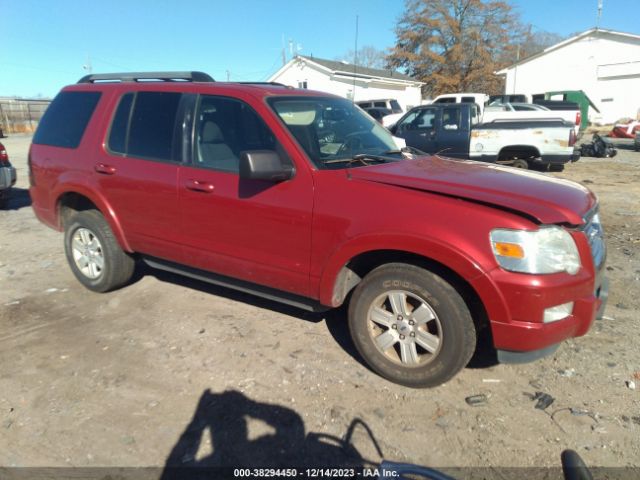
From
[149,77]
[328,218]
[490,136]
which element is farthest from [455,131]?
[328,218]

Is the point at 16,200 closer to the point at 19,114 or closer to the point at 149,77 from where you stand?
the point at 149,77

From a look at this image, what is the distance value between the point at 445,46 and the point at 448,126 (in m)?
39.1

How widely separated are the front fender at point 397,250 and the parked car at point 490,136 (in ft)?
25.8

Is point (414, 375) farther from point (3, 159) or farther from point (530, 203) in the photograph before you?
point (3, 159)

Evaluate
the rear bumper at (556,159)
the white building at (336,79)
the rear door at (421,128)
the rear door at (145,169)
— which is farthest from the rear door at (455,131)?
the white building at (336,79)

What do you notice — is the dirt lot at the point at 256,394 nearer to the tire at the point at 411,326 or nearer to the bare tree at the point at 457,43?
the tire at the point at 411,326

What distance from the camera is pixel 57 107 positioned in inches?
190

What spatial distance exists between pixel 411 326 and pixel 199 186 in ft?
6.18

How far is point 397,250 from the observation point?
3.01 meters

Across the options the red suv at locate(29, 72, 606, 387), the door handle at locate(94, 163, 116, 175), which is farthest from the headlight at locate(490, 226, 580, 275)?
the door handle at locate(94, 163, 116, 175)

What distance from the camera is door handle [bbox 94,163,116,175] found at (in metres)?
4.22

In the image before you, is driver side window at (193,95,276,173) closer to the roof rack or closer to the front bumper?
the roof rack

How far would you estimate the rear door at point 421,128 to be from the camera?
12.1 meters

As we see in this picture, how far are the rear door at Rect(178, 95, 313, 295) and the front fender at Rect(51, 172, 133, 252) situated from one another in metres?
0.82
